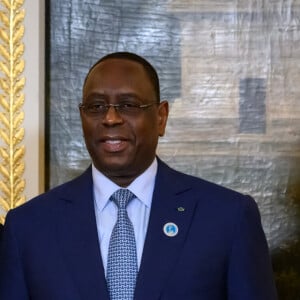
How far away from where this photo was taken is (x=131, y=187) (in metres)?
1.81

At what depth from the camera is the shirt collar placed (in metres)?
1.81

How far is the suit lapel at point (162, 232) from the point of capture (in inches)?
67.5

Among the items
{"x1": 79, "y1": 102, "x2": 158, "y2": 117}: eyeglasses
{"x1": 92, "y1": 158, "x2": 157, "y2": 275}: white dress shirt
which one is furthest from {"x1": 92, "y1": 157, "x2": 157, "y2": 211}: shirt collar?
{"x1": 79, "y1": 102, "x2": 158, "y2": 117}: eyeglasses

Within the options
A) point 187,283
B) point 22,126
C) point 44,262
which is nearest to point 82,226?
point 44,262

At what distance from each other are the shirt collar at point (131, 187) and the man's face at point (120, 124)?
1 centimetres

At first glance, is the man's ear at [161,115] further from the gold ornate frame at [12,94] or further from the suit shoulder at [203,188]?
the gold ornate frame at [12,94]

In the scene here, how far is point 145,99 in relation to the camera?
1.79 meters

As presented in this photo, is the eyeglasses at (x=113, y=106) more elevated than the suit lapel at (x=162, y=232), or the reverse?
the eyeglasses at (x=113, y=106)

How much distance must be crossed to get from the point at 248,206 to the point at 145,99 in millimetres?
299

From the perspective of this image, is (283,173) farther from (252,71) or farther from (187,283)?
(187,283)

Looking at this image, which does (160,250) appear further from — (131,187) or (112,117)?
(112,117)

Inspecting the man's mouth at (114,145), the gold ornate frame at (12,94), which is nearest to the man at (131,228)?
the man's mouth at (114,145)

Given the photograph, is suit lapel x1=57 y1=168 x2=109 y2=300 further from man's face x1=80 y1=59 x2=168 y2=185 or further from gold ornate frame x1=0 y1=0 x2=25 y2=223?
gold ornate frame x1=0 y1=0 x2=25 y2=223

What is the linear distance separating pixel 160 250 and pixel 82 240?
0.52 feet
